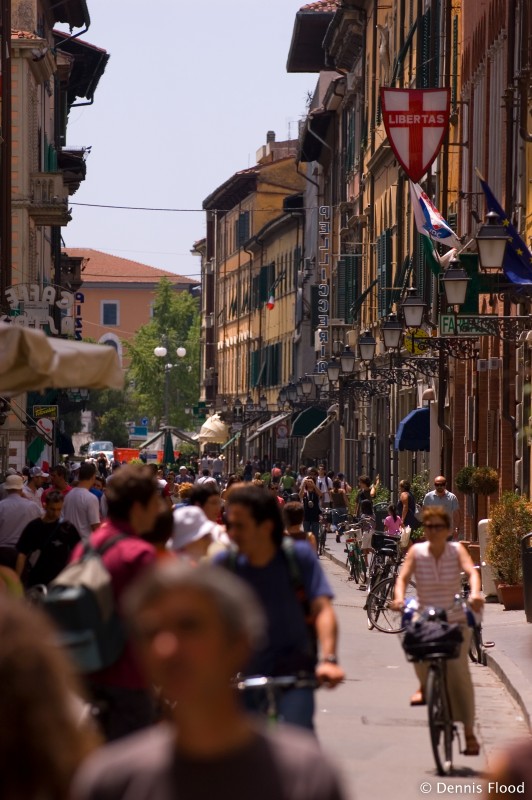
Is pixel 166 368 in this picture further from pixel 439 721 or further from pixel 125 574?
pixel 125 574

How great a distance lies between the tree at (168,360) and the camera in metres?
131

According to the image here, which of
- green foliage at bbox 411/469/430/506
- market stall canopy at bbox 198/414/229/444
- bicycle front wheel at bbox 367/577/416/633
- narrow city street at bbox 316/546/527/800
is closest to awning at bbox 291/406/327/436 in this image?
green foliage at bbox 411/469/430/506

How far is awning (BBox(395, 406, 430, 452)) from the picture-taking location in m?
39.1

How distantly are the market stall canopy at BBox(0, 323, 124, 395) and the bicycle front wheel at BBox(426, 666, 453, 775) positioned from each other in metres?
2.80

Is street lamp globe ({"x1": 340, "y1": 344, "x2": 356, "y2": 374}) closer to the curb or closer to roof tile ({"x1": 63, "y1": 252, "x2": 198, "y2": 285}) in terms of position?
the curb

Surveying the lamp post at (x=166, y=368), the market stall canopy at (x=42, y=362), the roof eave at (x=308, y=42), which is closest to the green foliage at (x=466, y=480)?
the market stall canopy at (x=42, y=362)

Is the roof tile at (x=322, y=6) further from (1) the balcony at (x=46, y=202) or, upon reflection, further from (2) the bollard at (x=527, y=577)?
(2) the bollard at (x=527, y=577)

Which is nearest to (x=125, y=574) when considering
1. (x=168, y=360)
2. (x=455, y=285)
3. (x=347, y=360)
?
(x=455, y=285)

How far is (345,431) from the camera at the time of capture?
5872cm

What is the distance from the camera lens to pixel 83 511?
1733 cm

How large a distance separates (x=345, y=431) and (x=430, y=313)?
2143 centimetres

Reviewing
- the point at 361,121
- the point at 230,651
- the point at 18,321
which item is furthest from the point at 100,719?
the point at 361,121

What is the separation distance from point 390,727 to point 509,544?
8.44 m

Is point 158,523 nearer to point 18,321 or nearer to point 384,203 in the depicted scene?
point 18,321
